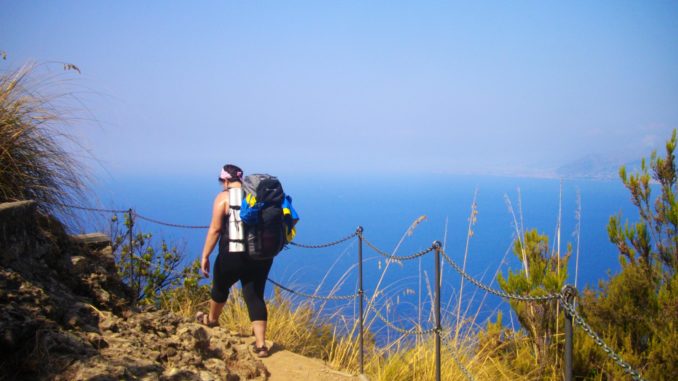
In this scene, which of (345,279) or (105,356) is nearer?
(105,356)

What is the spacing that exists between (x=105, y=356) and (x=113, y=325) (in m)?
0.52

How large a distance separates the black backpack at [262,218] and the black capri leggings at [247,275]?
0.22 meters

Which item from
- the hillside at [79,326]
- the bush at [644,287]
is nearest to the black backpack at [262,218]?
the hillside at [79,326]

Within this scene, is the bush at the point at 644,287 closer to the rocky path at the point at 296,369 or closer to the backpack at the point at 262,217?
the rocky path at the point at 296,369

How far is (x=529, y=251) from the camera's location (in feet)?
17.8

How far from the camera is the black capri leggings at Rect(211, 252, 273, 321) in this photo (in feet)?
16.3

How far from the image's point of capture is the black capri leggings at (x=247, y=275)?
4.98 metres

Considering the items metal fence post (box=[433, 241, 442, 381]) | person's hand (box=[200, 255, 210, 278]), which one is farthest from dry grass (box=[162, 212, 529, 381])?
person's hand (box=[200, 255, 210, 278])

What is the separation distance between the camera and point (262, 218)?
4789mm

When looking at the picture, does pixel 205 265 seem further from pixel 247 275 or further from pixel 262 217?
pixel 262 217

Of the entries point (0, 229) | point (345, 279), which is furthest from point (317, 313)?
point (0, 229)

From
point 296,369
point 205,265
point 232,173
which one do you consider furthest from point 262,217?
point 296,369

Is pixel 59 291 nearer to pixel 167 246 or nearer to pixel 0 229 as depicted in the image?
pixel 0 229

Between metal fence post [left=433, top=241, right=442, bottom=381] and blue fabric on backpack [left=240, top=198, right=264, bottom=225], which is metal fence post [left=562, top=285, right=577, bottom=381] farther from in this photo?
blue fabric on backpack [left=240, top=198, right=264, bottom=225]
